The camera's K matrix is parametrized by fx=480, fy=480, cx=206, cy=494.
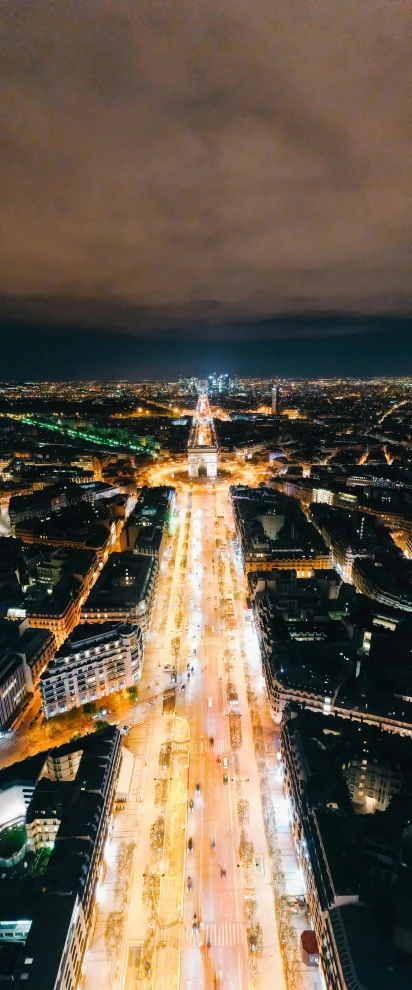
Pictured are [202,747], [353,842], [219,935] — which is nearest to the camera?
[219,935]

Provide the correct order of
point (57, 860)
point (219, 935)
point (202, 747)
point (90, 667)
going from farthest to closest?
point (90, 667) → point (202, 747) → point (219, 935) → point (57, 860)

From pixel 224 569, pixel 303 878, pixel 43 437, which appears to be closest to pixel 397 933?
pixel 303 878

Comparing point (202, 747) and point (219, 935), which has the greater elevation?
point (202, 747)

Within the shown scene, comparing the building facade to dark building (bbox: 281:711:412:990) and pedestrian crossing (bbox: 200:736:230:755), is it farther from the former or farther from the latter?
dark building (bbox: 281:711:412:990)

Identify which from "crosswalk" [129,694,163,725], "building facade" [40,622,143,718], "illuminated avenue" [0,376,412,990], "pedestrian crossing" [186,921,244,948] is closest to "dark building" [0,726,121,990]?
"illuminated avenue" [0,376,412,990]

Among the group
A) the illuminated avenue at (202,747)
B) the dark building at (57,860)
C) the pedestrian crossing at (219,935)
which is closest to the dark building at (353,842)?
the illuminated avenue at (202,747)

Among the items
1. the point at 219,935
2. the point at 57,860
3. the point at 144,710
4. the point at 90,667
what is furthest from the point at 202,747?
the point at 57,860

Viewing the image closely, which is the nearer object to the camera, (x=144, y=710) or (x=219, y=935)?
(x=219, y=935)


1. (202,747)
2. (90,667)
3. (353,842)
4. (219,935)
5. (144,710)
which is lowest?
(219,935)

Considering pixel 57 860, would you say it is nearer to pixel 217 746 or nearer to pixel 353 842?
pixel 217 746
